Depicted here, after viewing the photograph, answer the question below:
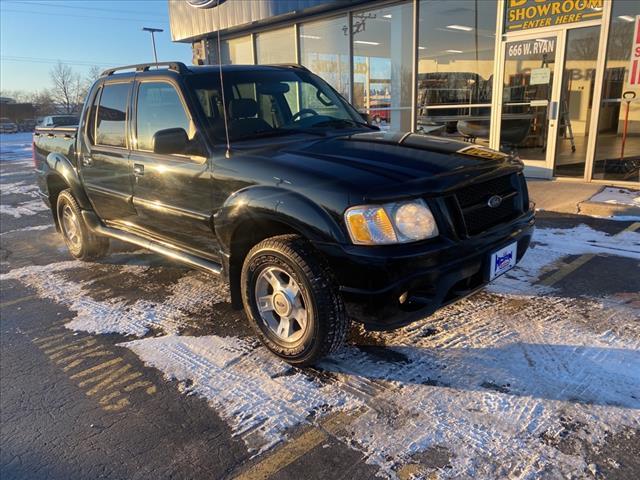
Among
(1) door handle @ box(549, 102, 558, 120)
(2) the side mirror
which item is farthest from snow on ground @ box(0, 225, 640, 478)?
(1) door handle @ box(549, 102, 558, 120)

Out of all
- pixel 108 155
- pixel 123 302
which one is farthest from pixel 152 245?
pixel 108 155

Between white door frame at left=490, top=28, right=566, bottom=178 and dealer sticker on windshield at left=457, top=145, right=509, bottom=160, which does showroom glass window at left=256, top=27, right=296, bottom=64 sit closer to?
white door frame at left=490, top=28, right=566, bottom=178

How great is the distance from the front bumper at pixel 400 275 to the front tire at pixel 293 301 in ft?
0.36

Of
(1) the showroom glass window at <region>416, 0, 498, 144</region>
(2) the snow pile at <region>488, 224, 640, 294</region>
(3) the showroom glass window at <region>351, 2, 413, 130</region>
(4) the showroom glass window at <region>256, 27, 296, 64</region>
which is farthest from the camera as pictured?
(4) the showroom glass window at <region>256, 27, 296, 64</region>

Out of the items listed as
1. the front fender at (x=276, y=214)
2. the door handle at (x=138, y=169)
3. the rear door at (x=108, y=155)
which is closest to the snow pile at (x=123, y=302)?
the rear door at (x=108, y=155)

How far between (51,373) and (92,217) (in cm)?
226

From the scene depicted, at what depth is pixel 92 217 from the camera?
506 centimetres

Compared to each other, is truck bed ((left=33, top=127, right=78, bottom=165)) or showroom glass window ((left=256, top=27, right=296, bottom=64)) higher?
showroom glass window ((left=256, top=27, right=296, bottom=64))

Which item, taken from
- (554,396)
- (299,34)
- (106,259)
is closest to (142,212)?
(106,259)

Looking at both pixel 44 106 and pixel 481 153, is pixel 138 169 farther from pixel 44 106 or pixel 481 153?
pixel 44 106

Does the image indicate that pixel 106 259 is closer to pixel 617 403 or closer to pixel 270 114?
pixel 270 114

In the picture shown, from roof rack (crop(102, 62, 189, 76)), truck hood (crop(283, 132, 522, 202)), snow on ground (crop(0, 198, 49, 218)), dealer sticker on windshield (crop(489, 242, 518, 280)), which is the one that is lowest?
snow on ground (crop(0, 198, 49, 218))

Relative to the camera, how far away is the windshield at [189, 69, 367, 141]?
3652mm

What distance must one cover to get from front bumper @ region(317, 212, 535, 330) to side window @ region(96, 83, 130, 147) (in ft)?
8.74
